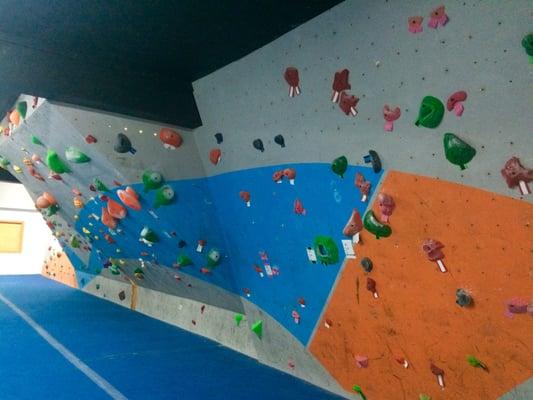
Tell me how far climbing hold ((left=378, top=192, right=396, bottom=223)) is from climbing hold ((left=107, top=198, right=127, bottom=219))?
2.98 metres

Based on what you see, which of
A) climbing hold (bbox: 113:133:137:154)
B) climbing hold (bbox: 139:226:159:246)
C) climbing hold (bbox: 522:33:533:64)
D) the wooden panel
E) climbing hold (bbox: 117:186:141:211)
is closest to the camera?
climbing hold (bbox: 522:33:533:64)

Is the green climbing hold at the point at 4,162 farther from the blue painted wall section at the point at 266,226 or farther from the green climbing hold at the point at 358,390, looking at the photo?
the green climbing hold at the point at 358,390

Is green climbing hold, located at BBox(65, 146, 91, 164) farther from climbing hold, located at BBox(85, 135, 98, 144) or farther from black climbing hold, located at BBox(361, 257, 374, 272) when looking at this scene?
black climbing hold, located at BBox(361, 257, 374, 272)

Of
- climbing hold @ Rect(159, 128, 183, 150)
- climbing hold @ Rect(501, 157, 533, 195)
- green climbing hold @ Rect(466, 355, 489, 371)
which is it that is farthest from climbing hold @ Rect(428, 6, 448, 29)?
climbing hold @ Rect(159, 128, 183, 150)

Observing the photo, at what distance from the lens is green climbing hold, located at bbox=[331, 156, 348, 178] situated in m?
2.19

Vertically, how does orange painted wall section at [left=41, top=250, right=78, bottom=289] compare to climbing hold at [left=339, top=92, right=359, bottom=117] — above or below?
below

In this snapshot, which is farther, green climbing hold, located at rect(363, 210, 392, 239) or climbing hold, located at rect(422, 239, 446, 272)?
green climbing hold, located at rect(363, 210, 392, 239)

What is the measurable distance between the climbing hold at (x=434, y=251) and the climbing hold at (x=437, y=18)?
991 mm

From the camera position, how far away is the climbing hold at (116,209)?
4.21 metres

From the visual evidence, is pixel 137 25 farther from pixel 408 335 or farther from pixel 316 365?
pixel 316 365

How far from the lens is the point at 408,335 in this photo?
2293 mm

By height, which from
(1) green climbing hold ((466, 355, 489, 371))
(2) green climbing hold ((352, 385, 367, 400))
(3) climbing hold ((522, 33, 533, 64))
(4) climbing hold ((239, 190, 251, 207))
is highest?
(3) climbing hold ((522, 33, 533, 64))

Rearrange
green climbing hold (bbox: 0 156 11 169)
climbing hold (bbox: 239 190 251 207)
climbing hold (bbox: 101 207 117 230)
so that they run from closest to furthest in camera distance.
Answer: climbing hold (bbox: 239 190 251 207) < climbing hold (bbox: 101 207 117 230) < green climbing hold (bbox: 0 156 11 169)

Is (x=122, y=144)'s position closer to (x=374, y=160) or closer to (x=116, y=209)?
(x=116, y=209)
